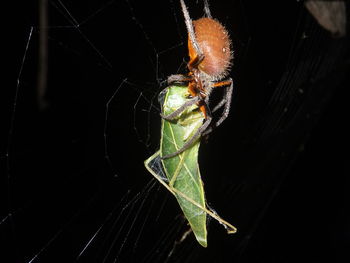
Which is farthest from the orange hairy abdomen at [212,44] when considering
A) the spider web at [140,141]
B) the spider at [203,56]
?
the spider web at [140,141]

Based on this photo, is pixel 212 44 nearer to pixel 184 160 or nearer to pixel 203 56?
pixel 203 56

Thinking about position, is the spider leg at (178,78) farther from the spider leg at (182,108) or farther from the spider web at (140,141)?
the spider web at (140,141)

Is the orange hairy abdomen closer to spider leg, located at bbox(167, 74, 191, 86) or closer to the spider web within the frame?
spider leg, located at bbox(167, 74, 191, 86)

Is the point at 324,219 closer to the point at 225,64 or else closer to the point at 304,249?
the point at 304,249

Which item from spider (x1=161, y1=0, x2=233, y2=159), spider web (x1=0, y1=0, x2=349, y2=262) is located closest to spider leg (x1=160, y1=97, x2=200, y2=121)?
spider (x1=161, y1=0, x2=233, y2=159)

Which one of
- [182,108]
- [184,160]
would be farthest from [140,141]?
[182,108]

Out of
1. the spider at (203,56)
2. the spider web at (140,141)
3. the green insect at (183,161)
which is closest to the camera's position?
the spider at (203,56)
